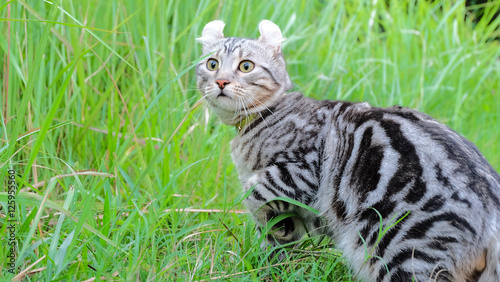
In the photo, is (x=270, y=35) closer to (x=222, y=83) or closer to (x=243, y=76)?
(x=243, y=76)

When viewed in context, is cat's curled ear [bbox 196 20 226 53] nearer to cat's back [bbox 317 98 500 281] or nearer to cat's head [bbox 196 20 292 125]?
cat's head [bbox 196 20 292 125]

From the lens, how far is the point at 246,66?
300 centimetres

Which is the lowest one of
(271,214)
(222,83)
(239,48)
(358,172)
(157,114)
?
(271,214)

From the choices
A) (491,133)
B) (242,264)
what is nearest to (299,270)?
(242,264)

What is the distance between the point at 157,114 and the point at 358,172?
5.38 feet

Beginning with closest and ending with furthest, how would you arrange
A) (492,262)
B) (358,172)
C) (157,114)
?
(492,262) < (358,172) < (157,114)

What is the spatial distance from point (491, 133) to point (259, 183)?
340 cm

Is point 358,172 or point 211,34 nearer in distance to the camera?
point 358,172

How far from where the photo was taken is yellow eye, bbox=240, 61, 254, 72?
2.99 m

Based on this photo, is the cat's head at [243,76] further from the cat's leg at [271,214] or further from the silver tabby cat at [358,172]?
the cat's leg at [271,214]

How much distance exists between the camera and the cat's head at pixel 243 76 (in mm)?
2857

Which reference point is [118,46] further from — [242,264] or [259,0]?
[242,264]
